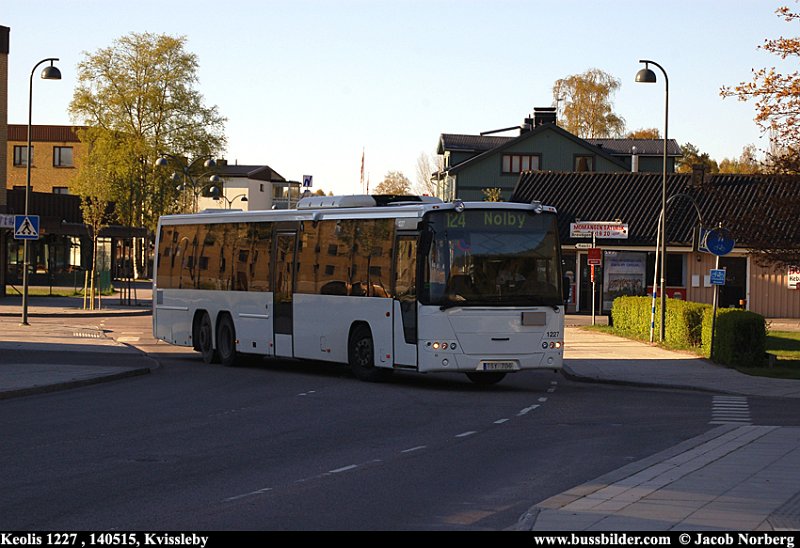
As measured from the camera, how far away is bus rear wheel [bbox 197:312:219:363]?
93.5ft

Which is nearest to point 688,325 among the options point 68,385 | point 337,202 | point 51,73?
point 337,202

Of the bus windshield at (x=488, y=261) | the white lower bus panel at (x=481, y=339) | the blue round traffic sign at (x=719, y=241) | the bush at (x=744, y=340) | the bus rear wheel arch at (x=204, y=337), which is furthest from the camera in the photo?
the bus rear wheel arch at (x=204, y=337)

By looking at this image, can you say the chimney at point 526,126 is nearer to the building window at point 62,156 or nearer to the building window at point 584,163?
the building window at point 584,163

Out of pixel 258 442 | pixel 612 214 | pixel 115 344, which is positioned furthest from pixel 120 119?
pixel 258 442

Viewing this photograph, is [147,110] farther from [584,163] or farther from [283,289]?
[283,289]

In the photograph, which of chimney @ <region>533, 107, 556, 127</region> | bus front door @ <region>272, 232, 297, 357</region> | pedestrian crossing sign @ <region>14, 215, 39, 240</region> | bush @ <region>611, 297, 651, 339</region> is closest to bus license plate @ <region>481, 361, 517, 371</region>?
bus front door @ <region>272, 232, 297, 357</region>

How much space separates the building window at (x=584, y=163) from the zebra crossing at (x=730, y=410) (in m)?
64.4

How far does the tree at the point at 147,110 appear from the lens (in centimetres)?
8825

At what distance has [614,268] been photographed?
5653 cm

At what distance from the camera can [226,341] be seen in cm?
2803

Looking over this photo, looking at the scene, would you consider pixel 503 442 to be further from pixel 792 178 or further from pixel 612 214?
pixel 612 214

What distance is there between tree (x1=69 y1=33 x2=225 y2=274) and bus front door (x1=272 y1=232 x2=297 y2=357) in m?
62.9

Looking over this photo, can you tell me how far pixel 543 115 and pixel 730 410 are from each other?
74.9 m

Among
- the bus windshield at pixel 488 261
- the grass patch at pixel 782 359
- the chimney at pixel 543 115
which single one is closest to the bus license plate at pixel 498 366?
the bus windshield at pixel 488 261
